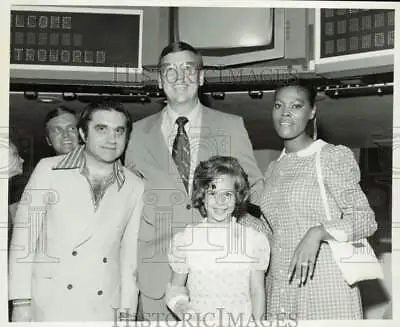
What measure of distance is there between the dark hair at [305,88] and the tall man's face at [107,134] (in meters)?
0.36

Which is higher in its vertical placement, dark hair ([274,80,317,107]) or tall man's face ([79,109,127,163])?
dark hair ([274,80,317,107])

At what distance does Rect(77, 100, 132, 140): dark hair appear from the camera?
1345 mm

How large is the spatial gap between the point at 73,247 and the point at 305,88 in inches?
25.2

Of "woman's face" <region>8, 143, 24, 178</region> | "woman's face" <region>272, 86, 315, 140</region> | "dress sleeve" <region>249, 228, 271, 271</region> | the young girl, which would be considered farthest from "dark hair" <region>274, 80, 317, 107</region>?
"woman's face" <region>8, 143, 24, 178</region>

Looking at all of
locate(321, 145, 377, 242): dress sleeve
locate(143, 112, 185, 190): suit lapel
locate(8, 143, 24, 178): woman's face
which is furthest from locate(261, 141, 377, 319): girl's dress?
locate(8, 143, 24, 178): woman's face

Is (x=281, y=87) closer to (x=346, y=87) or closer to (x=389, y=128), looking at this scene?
(x=346, y=87)

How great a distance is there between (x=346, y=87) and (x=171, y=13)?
44 centimetres

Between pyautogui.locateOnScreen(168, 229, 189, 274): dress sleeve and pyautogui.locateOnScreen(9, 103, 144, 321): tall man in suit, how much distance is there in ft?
0.28

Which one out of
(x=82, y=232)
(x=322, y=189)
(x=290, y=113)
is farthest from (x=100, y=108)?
(x=322, y=189)

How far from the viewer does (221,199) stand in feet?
4.34

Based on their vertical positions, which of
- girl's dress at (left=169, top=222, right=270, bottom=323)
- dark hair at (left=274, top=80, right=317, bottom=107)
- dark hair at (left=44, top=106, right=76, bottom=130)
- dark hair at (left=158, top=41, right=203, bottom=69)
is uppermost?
dark hair at (left=158, top=41, right=203, bottom=69)

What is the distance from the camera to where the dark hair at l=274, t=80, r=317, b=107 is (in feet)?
4.48

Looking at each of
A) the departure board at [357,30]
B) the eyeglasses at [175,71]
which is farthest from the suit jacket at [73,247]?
the departure board at [357,30]

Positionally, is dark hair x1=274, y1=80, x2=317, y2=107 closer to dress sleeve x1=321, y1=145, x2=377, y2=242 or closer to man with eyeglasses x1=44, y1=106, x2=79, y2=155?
dress sleeve x1=321, y1=145, x2=377, y2=242
